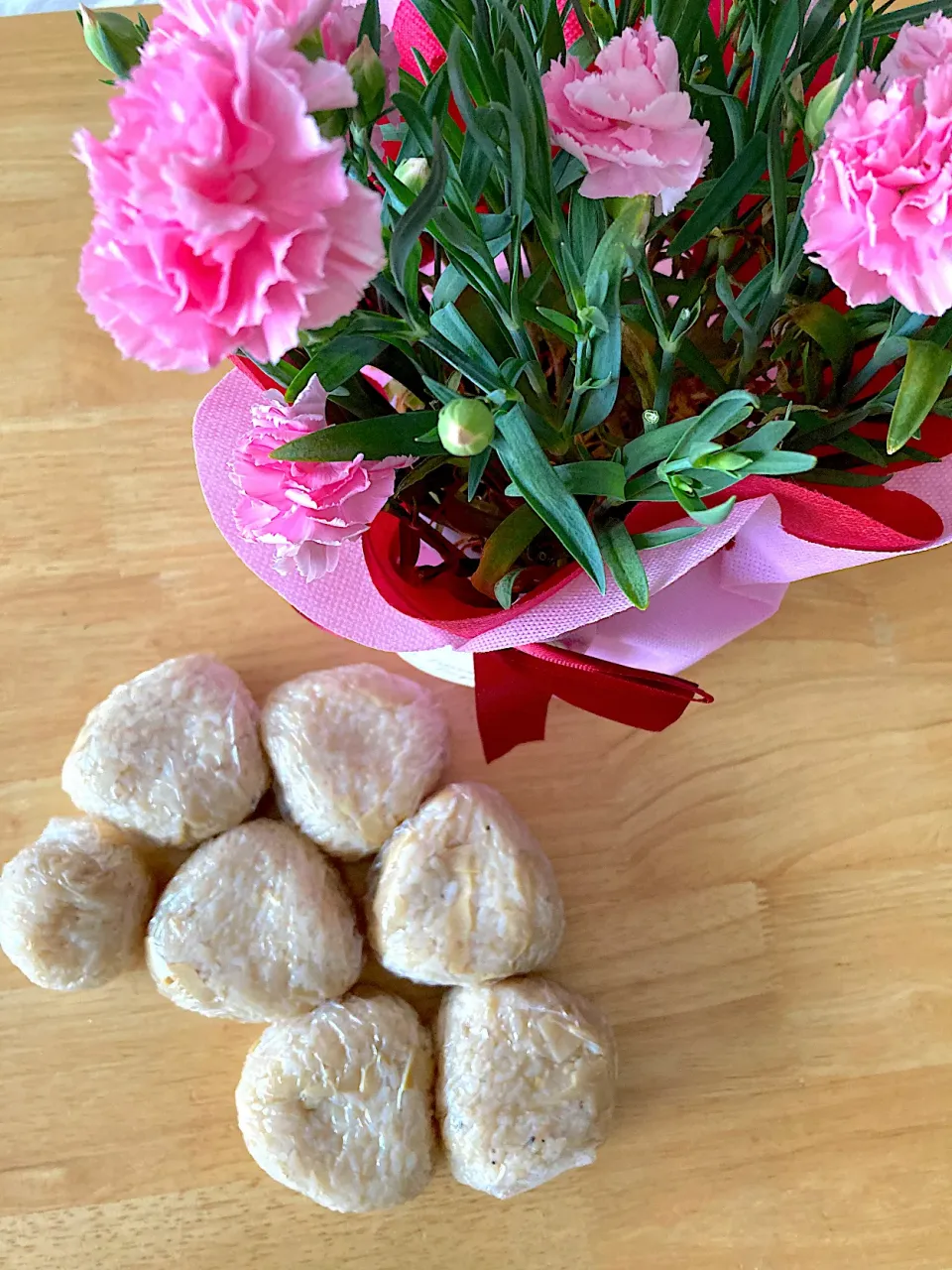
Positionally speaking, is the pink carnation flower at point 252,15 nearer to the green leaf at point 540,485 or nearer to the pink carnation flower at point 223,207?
the pink carnation flower at point 223,207

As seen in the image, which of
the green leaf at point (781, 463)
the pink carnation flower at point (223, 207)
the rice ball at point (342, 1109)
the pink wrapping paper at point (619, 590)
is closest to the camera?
the pink carnation flower at point (223, 207)

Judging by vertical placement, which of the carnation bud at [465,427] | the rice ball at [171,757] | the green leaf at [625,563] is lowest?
the rice ball at [171,757]

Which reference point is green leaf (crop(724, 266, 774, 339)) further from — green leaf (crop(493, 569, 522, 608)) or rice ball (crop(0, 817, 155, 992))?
rice ball (crop(0, 817, 155, 992))

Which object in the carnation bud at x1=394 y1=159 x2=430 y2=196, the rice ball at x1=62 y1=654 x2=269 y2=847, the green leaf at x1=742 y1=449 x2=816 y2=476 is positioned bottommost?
the rice ball at x1=62 y1=654 x2=269 y2=847

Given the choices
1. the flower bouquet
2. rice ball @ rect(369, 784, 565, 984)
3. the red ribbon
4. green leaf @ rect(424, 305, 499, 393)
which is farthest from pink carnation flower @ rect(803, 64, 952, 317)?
rice ball @ rect(369, 784, 565, 984)

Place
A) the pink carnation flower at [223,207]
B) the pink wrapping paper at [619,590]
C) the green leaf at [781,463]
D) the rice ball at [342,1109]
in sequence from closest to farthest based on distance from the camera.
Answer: the pink carnation flower at [223,207], the green leaf at [781,463], the pink wrapping paper at [619,590], the rice ball at [342,1109]

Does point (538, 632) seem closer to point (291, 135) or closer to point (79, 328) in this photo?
point (291, 135)

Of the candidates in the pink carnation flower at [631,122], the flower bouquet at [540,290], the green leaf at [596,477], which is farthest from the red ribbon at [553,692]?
the pink carnation flower at [631,122]
